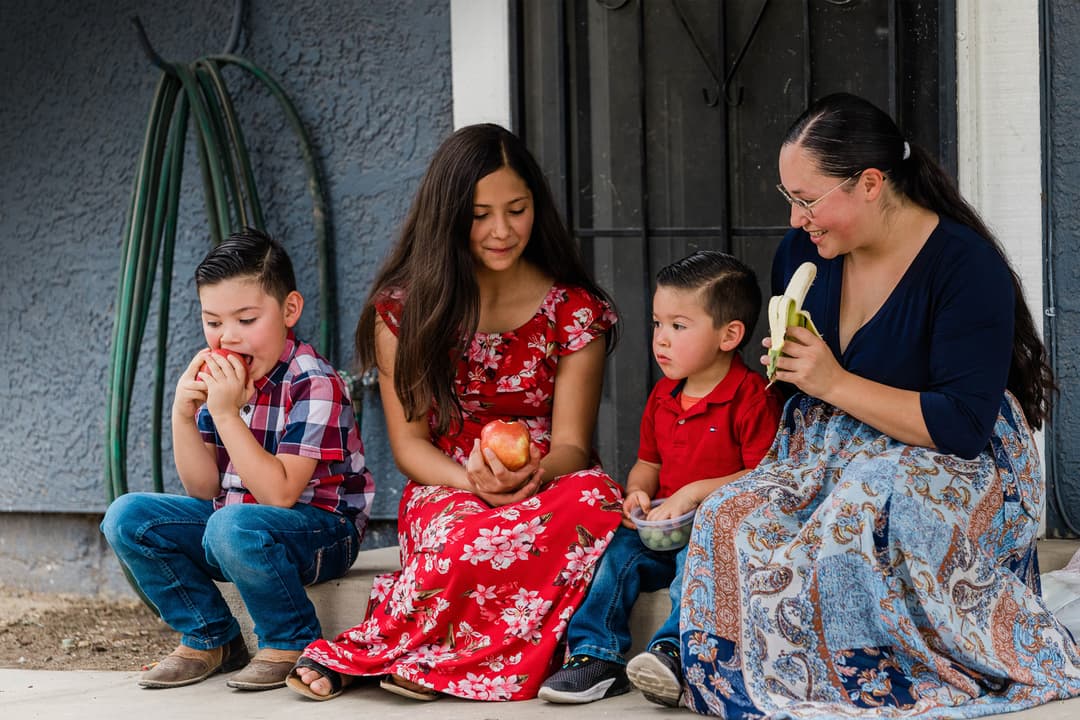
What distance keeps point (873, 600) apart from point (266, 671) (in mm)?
1469

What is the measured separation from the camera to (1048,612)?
2938 millimetres

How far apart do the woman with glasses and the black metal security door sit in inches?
47.1

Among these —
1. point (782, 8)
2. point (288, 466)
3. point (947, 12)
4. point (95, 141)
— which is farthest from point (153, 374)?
point (947, 12)

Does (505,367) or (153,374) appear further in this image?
(153,374)

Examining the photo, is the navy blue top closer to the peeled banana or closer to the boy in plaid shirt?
the peeled banana

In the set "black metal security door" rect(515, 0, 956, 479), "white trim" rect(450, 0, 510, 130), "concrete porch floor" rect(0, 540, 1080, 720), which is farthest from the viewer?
"white trim" rect(450, 0, 510, 130)

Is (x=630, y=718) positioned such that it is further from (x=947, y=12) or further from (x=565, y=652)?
(x=947, y=12)

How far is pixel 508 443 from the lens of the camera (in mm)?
3199

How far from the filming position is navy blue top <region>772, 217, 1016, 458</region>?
9.20 ft

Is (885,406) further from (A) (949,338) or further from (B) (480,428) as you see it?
(B) (480,428)

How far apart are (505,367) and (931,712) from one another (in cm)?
145

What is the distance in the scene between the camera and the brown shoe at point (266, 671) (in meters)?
3.21

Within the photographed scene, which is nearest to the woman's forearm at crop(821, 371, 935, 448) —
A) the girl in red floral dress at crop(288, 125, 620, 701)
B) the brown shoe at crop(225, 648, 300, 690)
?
the girl in red floral dress at crop(288, 125, 620, 701)

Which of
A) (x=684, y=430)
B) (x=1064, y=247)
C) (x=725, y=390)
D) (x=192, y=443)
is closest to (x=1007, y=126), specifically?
(x=1064, y=247)
